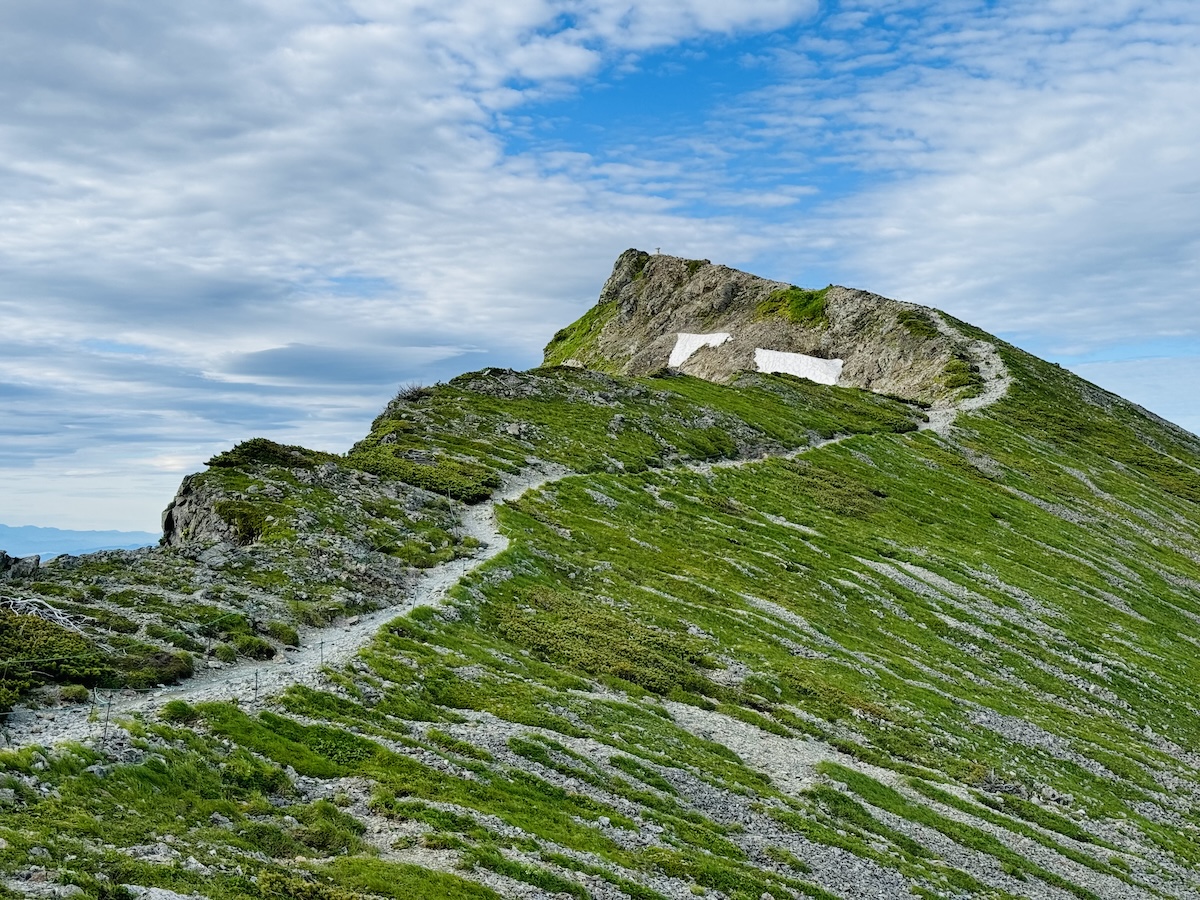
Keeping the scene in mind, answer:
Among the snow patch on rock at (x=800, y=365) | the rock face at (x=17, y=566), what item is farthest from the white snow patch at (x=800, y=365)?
the rock face at (x=17, y=566)

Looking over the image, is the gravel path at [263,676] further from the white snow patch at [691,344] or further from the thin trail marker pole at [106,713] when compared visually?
the white snow patch at [691,344]

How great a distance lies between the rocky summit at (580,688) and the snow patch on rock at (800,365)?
8191 centimetres

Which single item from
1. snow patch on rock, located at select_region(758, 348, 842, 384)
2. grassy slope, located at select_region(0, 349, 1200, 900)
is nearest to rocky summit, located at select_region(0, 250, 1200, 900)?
grassy slope, located at select_region(0, 349, 1200, 900)

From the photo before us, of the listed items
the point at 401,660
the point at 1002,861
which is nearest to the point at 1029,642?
the point at 1002,861

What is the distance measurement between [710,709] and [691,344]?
529 feet

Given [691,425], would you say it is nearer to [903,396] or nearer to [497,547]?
[497,547]

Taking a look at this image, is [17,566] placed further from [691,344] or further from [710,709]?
[691,344]

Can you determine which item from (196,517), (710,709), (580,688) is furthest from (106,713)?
(196,517)

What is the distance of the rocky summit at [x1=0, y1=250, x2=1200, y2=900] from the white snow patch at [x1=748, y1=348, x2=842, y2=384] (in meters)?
82.0

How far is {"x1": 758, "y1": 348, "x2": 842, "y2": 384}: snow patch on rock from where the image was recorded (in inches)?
6905

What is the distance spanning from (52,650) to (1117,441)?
16685cm

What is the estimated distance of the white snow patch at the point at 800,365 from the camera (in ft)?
575

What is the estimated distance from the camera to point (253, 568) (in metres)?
41.7

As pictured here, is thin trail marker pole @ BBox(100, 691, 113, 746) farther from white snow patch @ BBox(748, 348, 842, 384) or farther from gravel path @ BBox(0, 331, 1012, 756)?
white snow patch @ BBox(748, 348, 842, 384)
